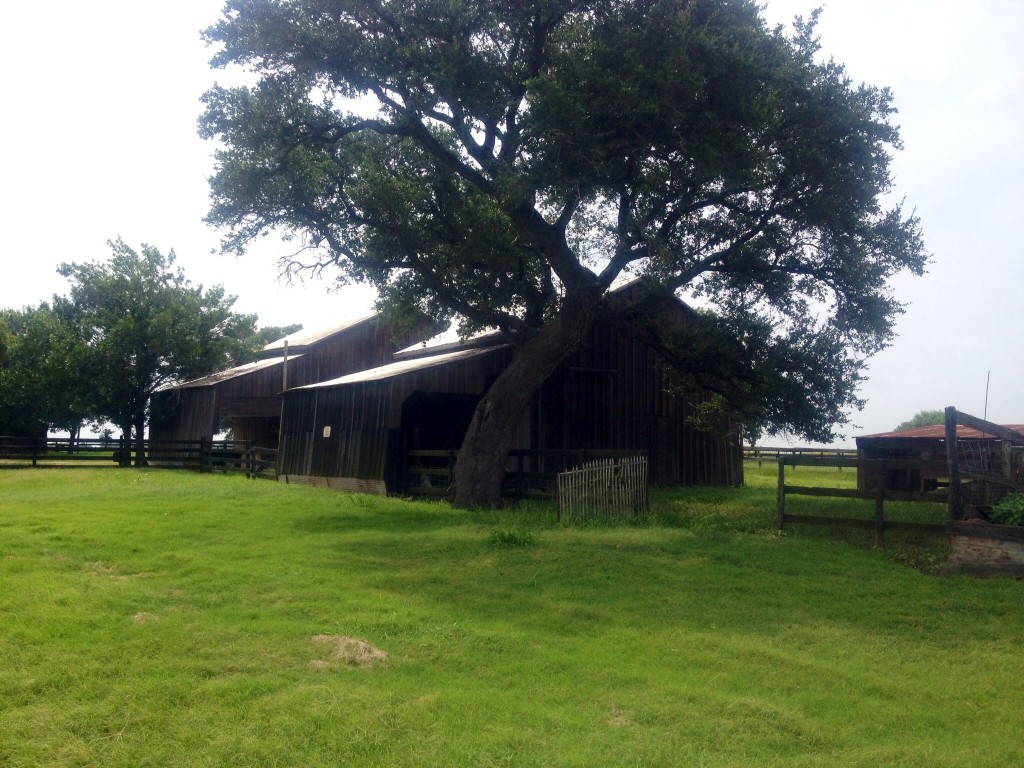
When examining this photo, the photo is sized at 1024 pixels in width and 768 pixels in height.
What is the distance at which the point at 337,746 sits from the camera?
17.6ft

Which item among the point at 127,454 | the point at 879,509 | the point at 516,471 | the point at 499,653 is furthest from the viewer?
the point at 127,454

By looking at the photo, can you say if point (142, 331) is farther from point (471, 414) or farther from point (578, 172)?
point (578, 172)

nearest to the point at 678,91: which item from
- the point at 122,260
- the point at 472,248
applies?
the point at 472,248

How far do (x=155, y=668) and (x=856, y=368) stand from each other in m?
16.7

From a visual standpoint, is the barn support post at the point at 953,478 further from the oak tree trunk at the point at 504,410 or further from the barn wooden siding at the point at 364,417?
the barn wooden siding at the point at 364,417

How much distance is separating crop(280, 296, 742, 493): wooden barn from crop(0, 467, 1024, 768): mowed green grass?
953 centimetres

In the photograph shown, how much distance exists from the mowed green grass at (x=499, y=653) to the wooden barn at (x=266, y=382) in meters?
25.0

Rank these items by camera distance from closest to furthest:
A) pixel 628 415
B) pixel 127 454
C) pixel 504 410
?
1. pixel 504 410
2. pixel 628 415
3. pixel 127 454

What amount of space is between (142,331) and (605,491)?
109ft

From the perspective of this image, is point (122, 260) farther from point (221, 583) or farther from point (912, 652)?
point (912, 652)

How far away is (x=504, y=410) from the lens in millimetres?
19125

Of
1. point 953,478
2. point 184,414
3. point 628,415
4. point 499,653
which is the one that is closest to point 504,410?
point 628,415

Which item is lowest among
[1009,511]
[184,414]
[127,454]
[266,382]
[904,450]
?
[127,454]

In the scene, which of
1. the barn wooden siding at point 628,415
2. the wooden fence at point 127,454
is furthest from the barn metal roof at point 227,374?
the barn wooden siding at point 628,415
